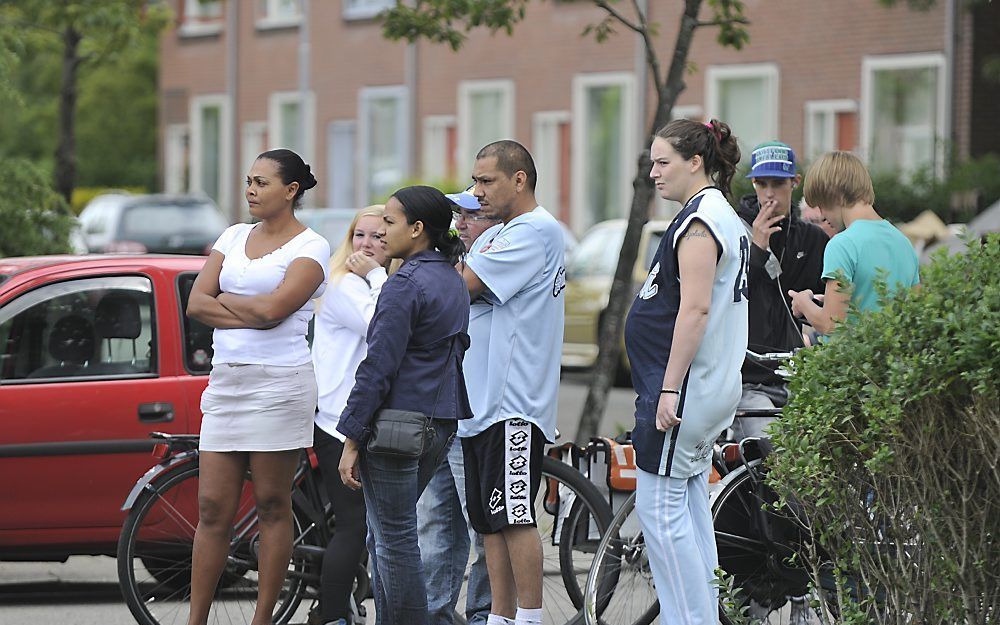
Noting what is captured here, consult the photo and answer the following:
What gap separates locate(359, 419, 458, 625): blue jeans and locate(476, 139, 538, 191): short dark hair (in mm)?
1027

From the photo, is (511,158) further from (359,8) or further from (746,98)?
(359,8)

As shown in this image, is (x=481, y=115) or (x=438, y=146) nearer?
(x=481, y=115)

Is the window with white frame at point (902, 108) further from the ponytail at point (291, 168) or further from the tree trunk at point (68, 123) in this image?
the ponytail at point (291, 168)

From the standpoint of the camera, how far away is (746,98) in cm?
2611

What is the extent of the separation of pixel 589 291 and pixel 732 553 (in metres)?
12.2

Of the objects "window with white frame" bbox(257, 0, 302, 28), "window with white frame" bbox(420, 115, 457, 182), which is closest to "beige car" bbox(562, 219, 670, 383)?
"window with white frame" bbox(420, 115, 457, 182)

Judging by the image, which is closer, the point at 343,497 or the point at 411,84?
the point at 343,497

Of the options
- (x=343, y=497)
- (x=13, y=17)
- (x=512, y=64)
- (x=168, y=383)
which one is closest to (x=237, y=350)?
(x=343, y=497)

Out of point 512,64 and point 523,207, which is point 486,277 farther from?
point 512,64

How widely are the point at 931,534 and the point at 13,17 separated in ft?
58.5

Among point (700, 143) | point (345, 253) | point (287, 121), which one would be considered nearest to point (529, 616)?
point (345, 253)

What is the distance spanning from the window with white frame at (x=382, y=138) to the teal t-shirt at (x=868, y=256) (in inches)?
1008

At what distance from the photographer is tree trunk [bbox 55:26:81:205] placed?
64.3 feet

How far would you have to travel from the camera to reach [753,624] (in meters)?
5.52
